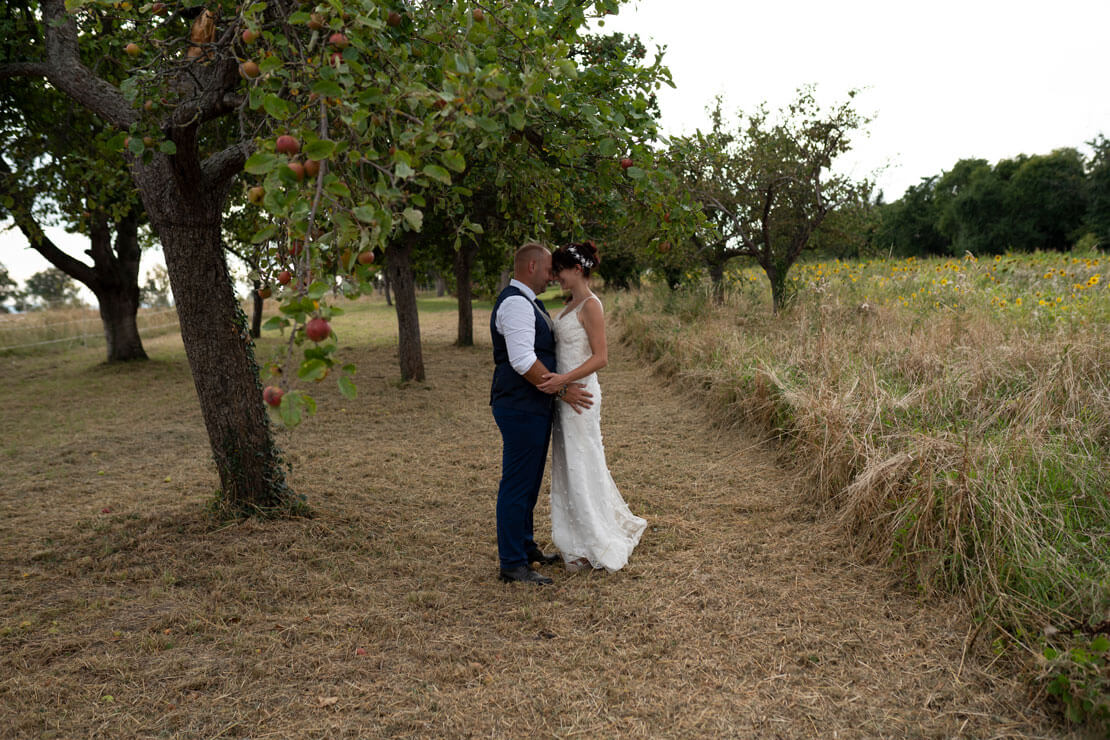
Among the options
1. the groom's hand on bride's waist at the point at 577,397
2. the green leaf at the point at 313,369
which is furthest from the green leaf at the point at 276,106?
the groom's hand on bride's waist at the point at 577,397

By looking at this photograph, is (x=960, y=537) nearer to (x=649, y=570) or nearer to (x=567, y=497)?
(x=649, y=570)

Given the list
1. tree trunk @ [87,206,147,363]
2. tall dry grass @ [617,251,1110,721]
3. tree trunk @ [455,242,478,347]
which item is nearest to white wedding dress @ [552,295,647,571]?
tall dry grass @ [617,251,1110,721]

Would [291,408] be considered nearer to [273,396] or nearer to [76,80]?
[273,396]

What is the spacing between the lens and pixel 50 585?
12.6ft

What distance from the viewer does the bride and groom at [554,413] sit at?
12.0 feet

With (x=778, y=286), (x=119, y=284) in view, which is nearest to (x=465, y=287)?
(x=119, y=284)

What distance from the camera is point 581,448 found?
3988 mm

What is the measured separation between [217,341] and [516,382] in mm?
2193

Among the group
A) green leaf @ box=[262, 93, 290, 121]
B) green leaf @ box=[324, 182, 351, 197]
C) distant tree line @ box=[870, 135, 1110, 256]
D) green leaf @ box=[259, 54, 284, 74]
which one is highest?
distant tree line @ box=[870, 135, 1110, 256]

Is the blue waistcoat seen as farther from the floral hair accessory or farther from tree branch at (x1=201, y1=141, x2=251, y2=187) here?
tree branch at (x1=201, y1=141, x2=251, y2=187)

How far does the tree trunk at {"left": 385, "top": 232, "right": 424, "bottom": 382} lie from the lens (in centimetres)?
1077

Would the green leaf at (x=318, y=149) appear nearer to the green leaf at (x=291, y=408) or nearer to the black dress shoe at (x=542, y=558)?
the green leaf at (x=291, y=408)

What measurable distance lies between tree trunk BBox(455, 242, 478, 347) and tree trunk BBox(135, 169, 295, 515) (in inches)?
339

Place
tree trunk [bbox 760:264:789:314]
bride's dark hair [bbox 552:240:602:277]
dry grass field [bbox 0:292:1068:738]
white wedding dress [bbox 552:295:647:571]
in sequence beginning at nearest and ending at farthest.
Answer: dry grass field [bbox 0:292:1068:738] < bride's dark hair [bbox 552:240:602:277] < white wedding dress [bbox 552:295:647:571] < tree trunk [bbox 760:264:789:314]
